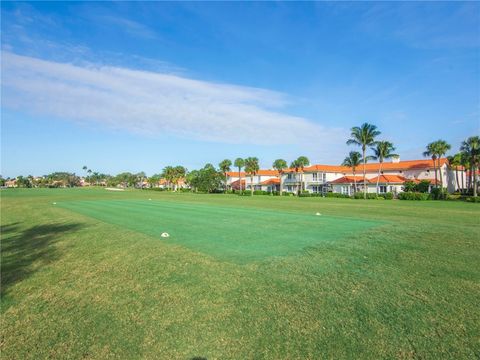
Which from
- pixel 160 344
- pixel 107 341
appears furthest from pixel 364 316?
pixel 107 341

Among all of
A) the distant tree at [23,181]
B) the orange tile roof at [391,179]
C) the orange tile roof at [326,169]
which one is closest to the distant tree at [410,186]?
the orange tile roof at [391,179]

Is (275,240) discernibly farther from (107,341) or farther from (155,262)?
(107,341)

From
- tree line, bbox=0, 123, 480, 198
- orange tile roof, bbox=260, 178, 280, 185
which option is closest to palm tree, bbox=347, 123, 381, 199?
tree line, bbox=0, 123, 480, 198

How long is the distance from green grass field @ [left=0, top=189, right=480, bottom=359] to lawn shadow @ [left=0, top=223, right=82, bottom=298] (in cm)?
7

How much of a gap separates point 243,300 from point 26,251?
27.4ft

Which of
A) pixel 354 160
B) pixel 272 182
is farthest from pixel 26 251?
pixel 272 182

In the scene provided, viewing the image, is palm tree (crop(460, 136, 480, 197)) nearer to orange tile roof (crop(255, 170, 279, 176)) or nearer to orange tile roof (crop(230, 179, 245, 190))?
orange tile roof (crop(255, 170, 279, 176))

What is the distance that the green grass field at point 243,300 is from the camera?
156 inches

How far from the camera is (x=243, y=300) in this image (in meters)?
5.34

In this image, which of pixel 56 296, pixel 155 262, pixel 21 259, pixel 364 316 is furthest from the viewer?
pixel 21 259

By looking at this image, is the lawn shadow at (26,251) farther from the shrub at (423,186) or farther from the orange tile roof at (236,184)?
the orange tile roof at (236,184)

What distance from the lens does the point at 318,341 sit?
3.99 m

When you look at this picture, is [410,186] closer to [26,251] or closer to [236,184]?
[236,184]

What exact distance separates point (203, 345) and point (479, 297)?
16.9 ft
